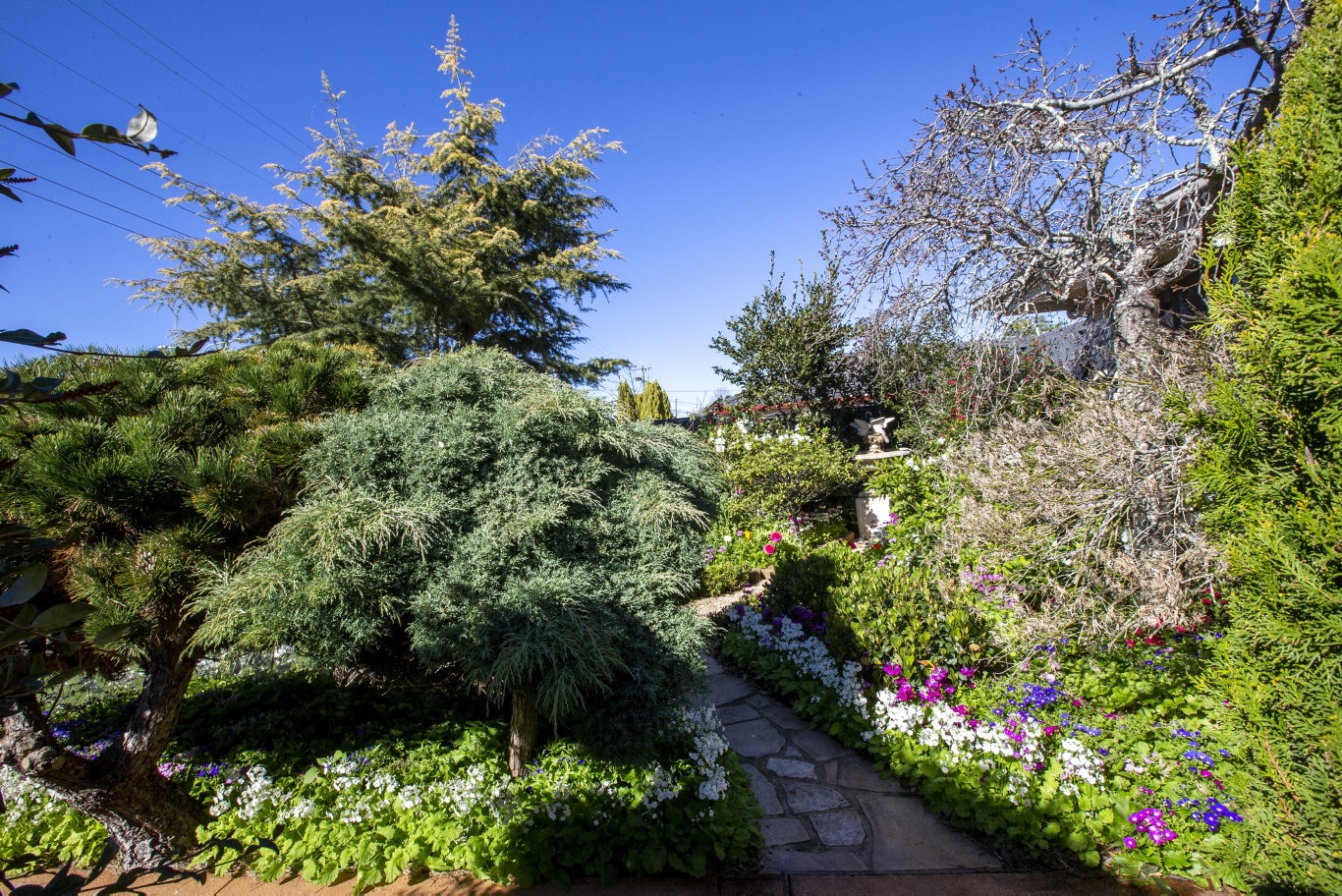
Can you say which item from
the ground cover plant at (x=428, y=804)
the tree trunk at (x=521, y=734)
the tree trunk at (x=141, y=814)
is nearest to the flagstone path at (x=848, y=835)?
the ground cover plant at (x=428, y=804)

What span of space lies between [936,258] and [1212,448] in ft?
10.5

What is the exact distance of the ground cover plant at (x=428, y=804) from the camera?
2.68 m

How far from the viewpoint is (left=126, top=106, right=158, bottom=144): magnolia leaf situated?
815 millimetres

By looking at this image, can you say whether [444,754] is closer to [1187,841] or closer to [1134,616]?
[1187,841]

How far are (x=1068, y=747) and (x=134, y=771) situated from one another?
4.21 metres

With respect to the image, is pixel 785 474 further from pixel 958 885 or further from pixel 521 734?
pixel 958 885

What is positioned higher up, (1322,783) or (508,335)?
(508,335)

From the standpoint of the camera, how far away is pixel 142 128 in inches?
32.4

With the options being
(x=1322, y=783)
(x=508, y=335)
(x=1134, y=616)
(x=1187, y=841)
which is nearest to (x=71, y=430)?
(x=1322, y=783)

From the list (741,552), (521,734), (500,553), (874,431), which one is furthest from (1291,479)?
(874,431)

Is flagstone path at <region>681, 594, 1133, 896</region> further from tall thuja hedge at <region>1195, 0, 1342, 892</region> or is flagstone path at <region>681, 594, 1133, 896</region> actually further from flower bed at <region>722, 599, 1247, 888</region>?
tall thuja hedge at <region>1195, 0, 1342, 892</region>

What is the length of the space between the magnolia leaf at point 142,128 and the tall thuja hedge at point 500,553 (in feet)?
5.83

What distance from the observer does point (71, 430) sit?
2338mm

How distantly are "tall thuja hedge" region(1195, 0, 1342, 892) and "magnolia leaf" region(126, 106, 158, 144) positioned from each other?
252 cm
